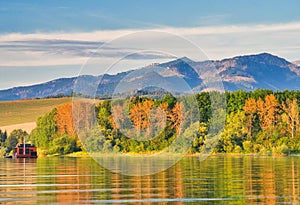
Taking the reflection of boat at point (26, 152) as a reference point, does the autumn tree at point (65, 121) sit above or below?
above

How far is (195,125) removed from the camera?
5271 inches

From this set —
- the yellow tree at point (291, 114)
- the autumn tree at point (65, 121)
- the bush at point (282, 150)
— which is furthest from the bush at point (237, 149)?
the autumn tree at point (65, 121)

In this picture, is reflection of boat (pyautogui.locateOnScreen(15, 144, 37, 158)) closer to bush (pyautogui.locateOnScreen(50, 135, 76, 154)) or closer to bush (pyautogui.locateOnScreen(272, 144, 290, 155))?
bush (pyautogui.locateOnScreen(50, 135, 76, 154))

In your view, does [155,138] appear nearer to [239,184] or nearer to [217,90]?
[217,90]

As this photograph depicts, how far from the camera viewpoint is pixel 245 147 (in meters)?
143

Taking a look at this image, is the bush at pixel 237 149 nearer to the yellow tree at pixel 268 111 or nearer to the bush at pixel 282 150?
the bush at pixel 282 150

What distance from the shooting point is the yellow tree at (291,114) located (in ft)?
487

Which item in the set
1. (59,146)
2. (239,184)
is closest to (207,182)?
(239,184)

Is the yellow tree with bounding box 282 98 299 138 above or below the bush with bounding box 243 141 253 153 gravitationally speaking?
above

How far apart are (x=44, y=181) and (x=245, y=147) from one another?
86.3 meters

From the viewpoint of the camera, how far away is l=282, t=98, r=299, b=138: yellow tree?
149 metres

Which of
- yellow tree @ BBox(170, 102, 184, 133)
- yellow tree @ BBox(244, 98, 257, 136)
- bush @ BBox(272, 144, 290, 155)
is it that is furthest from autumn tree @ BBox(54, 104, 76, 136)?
bush @ BBox(272, 144, 290, 155)

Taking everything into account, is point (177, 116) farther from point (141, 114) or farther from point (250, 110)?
point (250, 110)

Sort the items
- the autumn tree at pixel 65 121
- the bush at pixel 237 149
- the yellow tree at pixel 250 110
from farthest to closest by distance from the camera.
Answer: the autumn tree at pixel 65 121 → the yellow tree at pixel 250 110 → the bush at pixel 237 149
